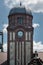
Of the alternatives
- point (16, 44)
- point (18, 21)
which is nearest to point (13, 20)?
point (18, 21)

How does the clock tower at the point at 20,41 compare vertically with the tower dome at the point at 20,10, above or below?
below

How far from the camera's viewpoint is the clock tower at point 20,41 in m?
65.9

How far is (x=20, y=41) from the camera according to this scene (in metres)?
66.2

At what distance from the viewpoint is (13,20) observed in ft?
221

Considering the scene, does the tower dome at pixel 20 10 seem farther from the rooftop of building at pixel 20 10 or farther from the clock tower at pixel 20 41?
the clock tower at pixel 20 41

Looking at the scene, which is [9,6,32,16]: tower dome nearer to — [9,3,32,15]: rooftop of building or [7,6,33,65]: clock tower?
[9,3,32,15]: rooftop of building

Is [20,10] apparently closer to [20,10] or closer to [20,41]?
[20,10]

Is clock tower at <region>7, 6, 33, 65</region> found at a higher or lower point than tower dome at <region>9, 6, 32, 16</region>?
lower

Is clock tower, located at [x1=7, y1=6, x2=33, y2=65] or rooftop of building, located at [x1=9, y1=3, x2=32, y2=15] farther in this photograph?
rooftop of building, located at [x1=9, y1=3, x2=32, y2=15]

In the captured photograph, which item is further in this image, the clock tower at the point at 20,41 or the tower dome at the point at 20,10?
the tower dome at the point at 20,10

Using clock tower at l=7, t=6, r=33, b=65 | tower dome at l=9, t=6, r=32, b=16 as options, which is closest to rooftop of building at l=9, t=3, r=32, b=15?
tower dome at l=9, t=6, r=32, b=16

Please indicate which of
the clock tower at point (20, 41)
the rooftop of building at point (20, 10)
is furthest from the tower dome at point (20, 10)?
the clock tower at point (20, 41)

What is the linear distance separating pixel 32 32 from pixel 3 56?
8.79 metres

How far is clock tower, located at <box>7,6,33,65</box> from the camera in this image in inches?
2594
